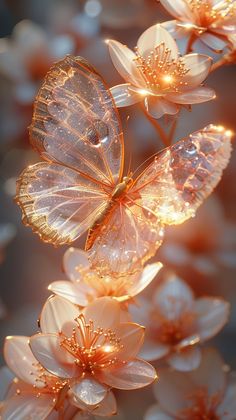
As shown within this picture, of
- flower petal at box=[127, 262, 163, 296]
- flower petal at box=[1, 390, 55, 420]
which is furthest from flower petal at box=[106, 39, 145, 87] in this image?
A: flower petal at box=[1, 390, 55, 420]

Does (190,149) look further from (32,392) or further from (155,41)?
(32,392)

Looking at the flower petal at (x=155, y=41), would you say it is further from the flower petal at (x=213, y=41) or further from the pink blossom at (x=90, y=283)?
the pink blossom at (x=90, y=283)

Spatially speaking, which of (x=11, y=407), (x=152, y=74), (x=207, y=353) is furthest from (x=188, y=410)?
(x=152, y=74)

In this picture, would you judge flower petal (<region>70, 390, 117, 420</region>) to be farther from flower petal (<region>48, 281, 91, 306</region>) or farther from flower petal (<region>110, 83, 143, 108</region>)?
flower petal (<region>110, 83, 143, 108</region>)

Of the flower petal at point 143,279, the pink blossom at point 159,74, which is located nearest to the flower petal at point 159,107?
the pink blossom at point 159,74

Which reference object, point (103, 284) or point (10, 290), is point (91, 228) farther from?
point (10, 290)

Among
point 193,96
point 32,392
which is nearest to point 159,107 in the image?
point 193,96
